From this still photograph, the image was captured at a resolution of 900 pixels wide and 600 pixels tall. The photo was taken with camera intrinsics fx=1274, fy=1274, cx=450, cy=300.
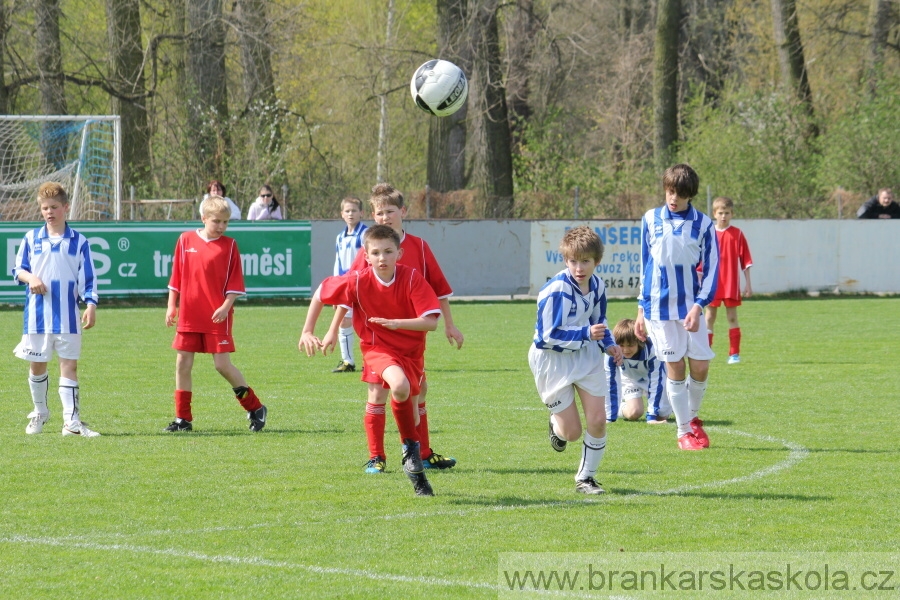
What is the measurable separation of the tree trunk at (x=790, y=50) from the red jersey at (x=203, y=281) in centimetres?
2803

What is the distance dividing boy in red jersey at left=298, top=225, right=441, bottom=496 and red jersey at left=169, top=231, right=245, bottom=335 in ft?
7.87

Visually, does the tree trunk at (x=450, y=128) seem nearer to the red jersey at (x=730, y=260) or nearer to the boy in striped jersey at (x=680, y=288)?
the red jersey at (x=730, y=260)

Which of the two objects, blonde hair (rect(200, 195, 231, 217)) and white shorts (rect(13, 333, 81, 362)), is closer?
white shorts (rect(13, 333, 81, 362))

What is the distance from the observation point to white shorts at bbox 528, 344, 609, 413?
270 inches

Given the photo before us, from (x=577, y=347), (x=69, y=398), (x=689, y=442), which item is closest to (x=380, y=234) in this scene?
(x=577, y=347)

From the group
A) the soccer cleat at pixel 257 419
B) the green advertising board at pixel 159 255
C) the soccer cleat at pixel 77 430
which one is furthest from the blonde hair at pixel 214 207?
the green advertising board at pixel 159 255

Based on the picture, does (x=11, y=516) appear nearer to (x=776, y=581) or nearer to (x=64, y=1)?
(x=776, y=581)

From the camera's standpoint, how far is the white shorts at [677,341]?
341 inches

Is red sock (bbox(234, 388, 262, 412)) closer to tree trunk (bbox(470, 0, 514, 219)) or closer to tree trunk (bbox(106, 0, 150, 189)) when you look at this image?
tree trunk (bbox(106, 0, 150, 189))

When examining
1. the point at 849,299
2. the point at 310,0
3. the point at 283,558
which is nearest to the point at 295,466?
the point at 283,558

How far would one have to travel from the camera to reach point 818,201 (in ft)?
99.6

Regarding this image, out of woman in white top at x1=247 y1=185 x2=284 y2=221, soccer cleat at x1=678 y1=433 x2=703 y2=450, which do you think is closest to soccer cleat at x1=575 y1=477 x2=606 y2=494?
soccer cleat at x1=678 y1=433 x2=703 y2=450

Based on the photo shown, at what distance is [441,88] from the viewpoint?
1384 cm

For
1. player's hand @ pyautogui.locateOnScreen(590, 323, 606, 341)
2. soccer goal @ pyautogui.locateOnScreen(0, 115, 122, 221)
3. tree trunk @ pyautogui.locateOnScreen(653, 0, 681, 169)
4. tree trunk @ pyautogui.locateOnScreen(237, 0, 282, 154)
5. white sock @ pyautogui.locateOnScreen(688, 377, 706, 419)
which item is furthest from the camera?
tree trunk @ pyautogui.locateOnScreen(653, 0, 681, 169)
